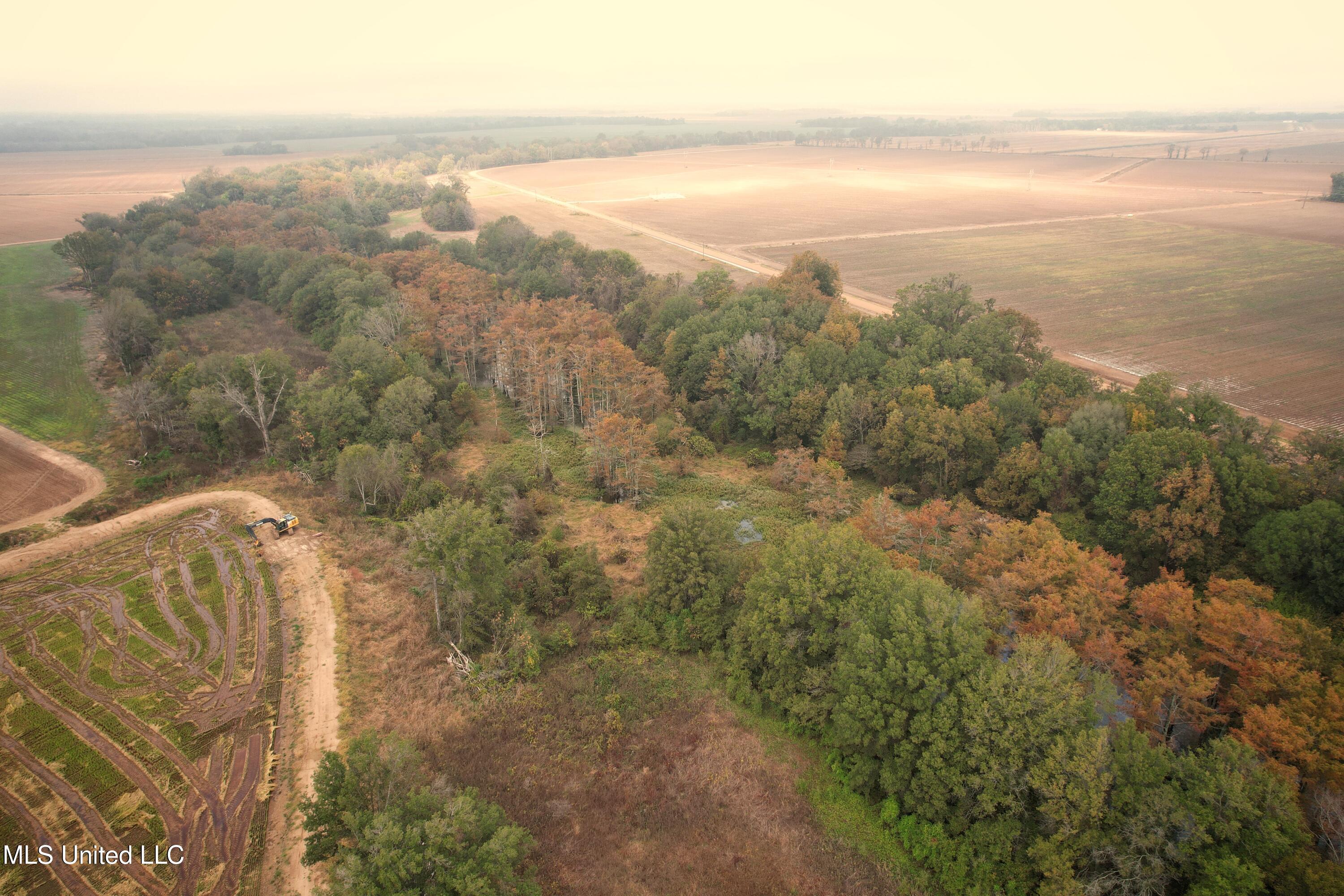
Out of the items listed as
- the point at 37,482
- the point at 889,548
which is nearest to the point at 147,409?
the point at 37,482

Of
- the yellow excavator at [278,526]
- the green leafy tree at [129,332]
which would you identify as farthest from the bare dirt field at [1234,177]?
the green leafy tree at [129,332]

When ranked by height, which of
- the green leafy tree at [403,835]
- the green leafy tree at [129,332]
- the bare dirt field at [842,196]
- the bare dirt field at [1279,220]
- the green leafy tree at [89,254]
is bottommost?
the green leafy tree at [403,835]

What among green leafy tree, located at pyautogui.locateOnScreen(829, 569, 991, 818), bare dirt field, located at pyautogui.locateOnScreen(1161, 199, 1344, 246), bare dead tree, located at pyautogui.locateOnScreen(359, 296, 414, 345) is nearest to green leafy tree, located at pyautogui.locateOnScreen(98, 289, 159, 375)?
bare dead tree, located at pyautogui.locateOnScreen(359, 296, 414, 345)

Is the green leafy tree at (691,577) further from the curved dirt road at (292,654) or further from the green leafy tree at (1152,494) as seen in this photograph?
the green leafy tree at (1152,494)

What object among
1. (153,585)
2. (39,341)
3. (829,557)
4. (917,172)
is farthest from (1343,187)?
(39,341)

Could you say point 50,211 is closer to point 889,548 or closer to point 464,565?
point 464,565

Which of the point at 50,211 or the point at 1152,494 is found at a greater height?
the point at 50,211

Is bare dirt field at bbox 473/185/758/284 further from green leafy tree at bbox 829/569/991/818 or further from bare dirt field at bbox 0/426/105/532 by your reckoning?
bare dirt field at bbox 0/426/105/532
